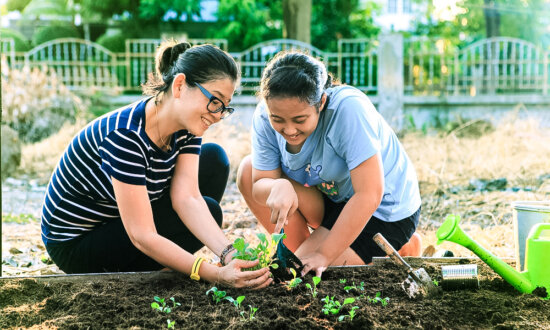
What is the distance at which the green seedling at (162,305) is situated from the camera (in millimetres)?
1787

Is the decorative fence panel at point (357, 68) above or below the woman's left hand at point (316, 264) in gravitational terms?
above

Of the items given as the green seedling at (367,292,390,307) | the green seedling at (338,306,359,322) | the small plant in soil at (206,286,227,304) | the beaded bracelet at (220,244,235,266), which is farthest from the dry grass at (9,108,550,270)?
the green seedling at (338,306,359,322)

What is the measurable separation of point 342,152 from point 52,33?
15076 millimetres

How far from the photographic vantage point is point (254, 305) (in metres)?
1.88

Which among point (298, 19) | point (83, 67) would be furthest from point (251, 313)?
point (83, 67)

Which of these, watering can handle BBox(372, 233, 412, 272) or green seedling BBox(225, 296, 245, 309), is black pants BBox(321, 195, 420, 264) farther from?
green seedling BBox(225, 296, 245, 309)

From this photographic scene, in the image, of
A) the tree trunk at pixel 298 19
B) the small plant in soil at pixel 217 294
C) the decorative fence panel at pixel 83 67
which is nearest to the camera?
the small plant in soil at pixel 217 294

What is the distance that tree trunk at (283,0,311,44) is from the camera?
11211mm

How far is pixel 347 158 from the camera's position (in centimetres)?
221

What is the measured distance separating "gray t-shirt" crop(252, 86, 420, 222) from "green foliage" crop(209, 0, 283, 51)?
11762mm

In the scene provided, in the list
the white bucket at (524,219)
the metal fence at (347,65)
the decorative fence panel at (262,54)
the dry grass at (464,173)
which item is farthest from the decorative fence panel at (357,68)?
the white bucket at (524,219)

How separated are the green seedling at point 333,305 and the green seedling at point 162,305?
0.52 meters

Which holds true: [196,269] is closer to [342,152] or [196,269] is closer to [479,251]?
[342,152]

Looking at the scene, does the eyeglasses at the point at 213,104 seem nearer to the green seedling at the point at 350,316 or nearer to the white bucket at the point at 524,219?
the green seedling at the point at 350,316
